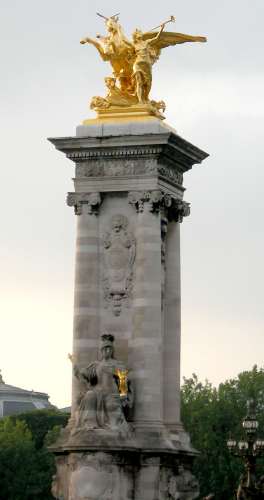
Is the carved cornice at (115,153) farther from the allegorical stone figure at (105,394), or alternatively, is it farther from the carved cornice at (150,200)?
the allegorical stone figure at (105,394)

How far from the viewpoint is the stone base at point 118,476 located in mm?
45500

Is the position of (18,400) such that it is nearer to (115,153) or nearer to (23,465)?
(23,465)

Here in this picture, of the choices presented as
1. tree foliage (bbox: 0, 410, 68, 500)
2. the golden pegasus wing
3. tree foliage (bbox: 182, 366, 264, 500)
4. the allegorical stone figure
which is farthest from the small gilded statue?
tree foliage (bbox: 0, 410, 68, 500)

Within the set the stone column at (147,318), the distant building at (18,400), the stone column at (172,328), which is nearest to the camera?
the stone column at (147,318)

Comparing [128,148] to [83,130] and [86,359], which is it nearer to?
[83,130]

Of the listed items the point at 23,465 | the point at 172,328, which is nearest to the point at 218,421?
the point at 23,465

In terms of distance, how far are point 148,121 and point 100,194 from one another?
197 centimetres

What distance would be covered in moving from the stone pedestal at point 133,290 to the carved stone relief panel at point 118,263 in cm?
2

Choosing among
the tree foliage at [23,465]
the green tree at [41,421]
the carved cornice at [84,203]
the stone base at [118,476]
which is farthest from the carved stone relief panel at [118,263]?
the green tree at [41,421]

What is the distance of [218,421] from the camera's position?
86875mm

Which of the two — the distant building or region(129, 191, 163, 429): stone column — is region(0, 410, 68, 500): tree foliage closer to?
the distant building

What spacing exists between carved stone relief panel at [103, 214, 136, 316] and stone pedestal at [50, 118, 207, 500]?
0.02m

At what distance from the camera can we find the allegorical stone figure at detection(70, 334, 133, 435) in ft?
151

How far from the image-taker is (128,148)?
4734 centimetres
